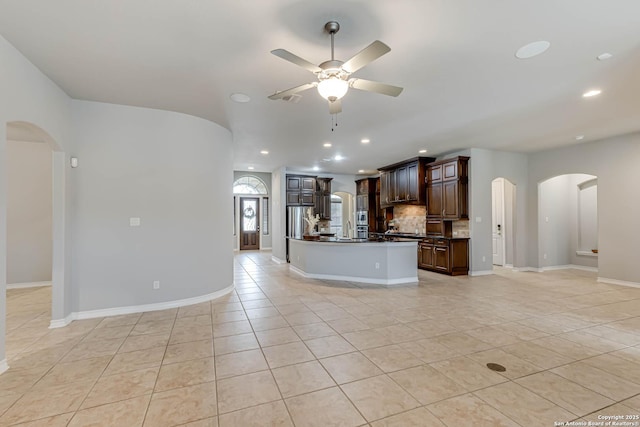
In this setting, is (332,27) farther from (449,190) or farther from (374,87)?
(449,190)

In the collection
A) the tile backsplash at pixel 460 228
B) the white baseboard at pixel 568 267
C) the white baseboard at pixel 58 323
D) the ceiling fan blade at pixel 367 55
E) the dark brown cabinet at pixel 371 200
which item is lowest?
the white baseboard at pixel 568 267

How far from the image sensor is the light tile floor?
79.0 inches

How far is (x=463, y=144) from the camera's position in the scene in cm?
635

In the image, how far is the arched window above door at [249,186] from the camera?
37.0 feet

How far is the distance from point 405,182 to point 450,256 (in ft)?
7.97

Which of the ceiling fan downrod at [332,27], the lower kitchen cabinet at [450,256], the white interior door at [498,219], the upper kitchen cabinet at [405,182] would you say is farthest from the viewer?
the white interior door at [498,219]

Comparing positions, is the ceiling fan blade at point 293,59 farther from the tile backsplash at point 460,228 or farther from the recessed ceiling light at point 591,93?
the tile backsplash at point 460,228

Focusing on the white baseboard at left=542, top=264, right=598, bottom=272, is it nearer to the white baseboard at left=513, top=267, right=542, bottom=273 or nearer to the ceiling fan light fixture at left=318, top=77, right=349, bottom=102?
the white baseboard at left=513, top=267, right=542, bottom=273

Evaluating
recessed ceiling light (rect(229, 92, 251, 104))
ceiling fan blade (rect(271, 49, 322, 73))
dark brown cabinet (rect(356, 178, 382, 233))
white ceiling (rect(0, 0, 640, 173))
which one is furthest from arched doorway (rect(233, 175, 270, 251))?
ceiling fan blade (rect(271, 49, 322, 73))

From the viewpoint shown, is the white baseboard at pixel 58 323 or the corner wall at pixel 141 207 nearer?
the white baseboard at pixel 58 323

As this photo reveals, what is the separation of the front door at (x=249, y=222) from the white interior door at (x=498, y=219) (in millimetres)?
8265

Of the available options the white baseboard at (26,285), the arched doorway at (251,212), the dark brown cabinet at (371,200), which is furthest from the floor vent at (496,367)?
the arched doorway at (251,212)

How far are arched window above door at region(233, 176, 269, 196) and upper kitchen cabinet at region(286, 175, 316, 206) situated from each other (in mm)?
2637

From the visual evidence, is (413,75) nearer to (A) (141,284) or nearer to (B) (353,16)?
(B) (353,16)
